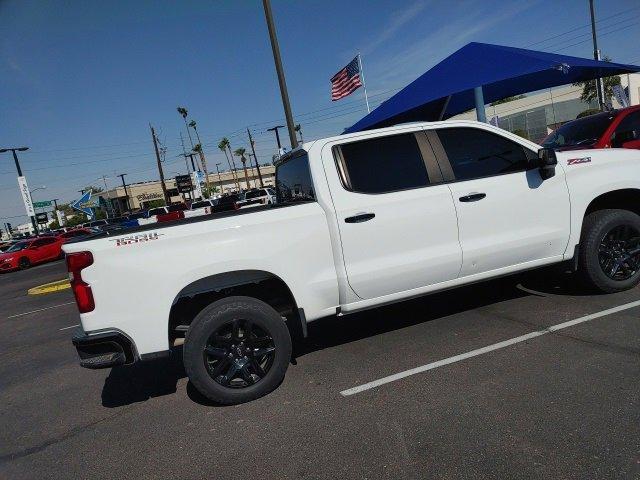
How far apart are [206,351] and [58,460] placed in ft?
4.03

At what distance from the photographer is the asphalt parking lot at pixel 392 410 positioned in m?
2.68

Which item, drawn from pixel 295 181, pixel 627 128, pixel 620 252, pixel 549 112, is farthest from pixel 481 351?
pixel 549 112

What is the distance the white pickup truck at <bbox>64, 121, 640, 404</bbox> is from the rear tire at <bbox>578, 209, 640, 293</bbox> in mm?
14

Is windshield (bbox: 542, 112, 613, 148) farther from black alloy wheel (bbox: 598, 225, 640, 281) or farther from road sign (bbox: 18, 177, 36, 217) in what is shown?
road sign (bbox: 18, 177, 36, 217)

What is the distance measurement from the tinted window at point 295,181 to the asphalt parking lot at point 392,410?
1.54 meters

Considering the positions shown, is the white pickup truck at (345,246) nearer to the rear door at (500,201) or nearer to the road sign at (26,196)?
the rear door at (500,201)

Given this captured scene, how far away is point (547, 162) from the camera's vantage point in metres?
4.25

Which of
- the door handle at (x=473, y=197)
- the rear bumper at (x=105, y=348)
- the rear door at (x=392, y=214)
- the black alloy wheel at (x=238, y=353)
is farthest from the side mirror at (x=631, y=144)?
the rear bumper at (x=105, y=348)

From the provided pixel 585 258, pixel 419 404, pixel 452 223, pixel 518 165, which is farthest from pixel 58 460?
pixel 585 258

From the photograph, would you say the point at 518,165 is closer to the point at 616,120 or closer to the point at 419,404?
the point at 419,404

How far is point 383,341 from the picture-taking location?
458 cm

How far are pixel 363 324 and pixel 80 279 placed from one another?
297 cm

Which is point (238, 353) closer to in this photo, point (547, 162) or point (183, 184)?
point (547, 162)

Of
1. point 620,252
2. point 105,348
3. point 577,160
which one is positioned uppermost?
point 577,160
